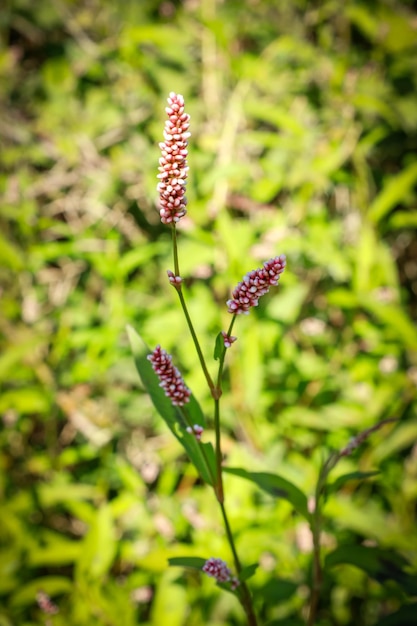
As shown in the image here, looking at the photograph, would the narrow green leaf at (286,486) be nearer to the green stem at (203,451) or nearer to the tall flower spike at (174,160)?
the green stem at (203,451)

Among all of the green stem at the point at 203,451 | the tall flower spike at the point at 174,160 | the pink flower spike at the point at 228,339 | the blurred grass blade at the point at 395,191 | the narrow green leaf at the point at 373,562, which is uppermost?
the blurred grass blade at the point at 395,191

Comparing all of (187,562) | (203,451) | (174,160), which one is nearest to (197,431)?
(203,451)

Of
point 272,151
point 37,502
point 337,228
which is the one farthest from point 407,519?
point 272,151

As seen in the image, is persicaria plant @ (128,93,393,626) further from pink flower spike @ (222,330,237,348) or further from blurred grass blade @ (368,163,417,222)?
blurred grass blade @ (368,163,417,222)

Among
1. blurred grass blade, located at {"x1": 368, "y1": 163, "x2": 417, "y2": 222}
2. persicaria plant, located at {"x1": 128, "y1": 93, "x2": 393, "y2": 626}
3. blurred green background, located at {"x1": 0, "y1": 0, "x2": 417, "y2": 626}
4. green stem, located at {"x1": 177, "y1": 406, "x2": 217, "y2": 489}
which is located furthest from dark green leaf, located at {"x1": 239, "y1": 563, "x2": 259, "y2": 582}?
blurred grass blade, located at {"x1": 368, "y1": 163, "x2": 417, "y2": 222}

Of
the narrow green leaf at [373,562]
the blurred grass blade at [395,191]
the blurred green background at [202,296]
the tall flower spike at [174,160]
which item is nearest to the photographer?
the tall flower spike at [174,160]

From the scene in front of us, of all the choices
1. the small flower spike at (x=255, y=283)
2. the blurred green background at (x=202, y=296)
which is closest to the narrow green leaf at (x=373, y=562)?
the blurred green background at (x=202, y=296)
